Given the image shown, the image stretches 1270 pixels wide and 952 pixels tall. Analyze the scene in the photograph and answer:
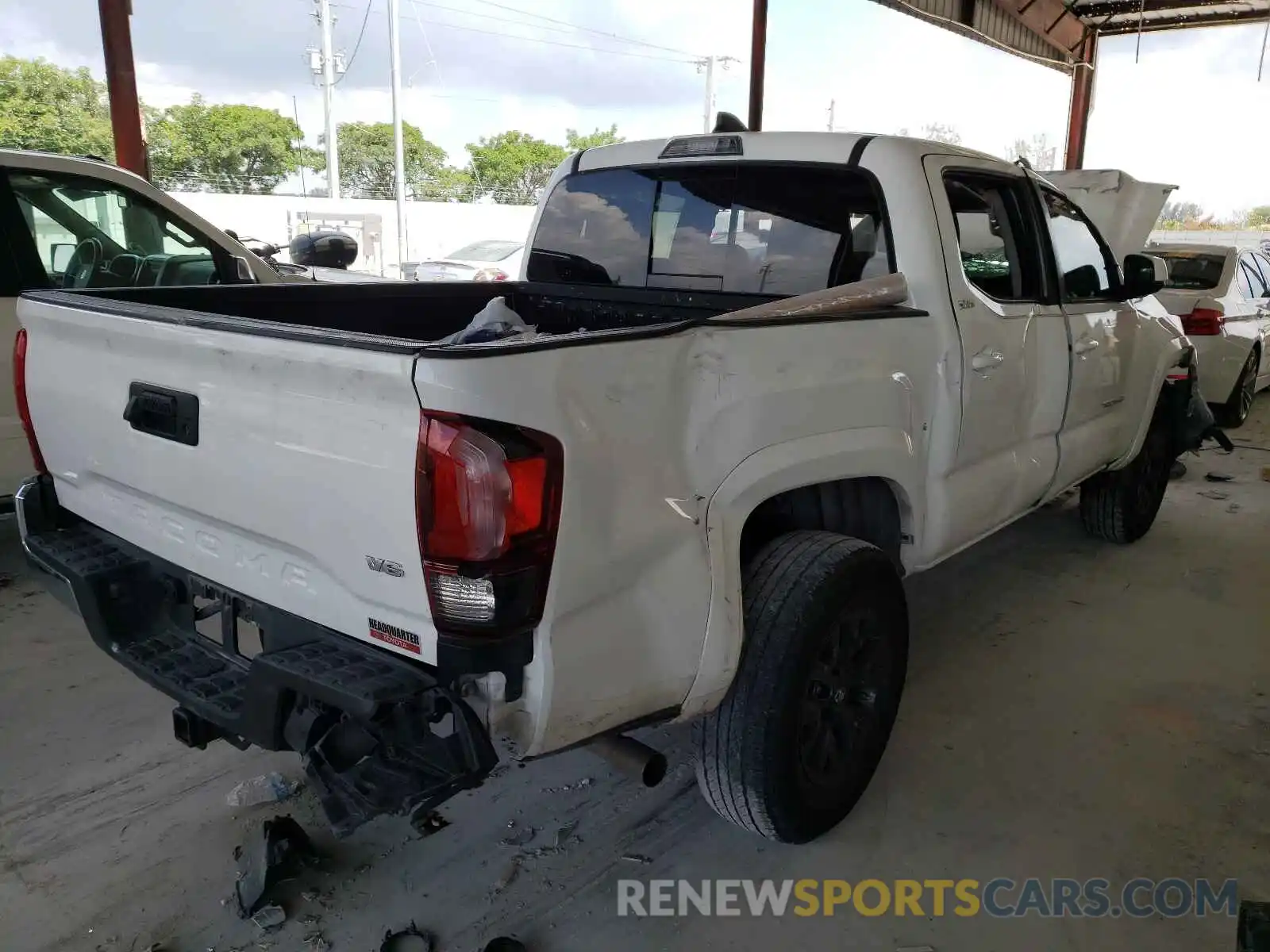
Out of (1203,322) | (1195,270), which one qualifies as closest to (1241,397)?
(1203,322)

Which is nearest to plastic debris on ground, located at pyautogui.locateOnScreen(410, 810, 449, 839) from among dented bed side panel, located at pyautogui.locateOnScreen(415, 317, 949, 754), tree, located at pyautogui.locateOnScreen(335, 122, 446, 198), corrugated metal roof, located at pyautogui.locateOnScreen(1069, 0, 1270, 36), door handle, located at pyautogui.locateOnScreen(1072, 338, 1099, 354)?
dented bed side panel, located at pyautogui.locateOnScreen(415, 317, 949, 754)

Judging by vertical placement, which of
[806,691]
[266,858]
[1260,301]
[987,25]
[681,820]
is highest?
[987,25]

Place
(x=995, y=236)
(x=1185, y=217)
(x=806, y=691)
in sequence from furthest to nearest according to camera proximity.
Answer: (x=1185, y=217), (x=995, y=236), (x=806, y=691)

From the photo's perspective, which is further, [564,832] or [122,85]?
[122,85]

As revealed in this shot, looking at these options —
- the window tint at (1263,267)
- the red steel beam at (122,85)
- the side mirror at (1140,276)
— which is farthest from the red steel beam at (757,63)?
the side mirror at (1140,276)

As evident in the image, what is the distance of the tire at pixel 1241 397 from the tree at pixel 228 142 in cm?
2588

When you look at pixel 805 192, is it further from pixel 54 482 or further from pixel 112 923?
pixel 112 923

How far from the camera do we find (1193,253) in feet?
26.6

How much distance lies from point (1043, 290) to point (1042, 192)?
0.47 meters

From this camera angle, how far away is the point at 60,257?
14.5 ft

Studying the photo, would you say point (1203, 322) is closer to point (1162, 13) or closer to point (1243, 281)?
point (1243, 281)

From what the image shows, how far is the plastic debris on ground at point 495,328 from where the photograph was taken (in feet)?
8.55

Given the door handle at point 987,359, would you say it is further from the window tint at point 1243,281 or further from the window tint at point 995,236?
the window tint at point 1243,281

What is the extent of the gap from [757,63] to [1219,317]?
5638 mm
